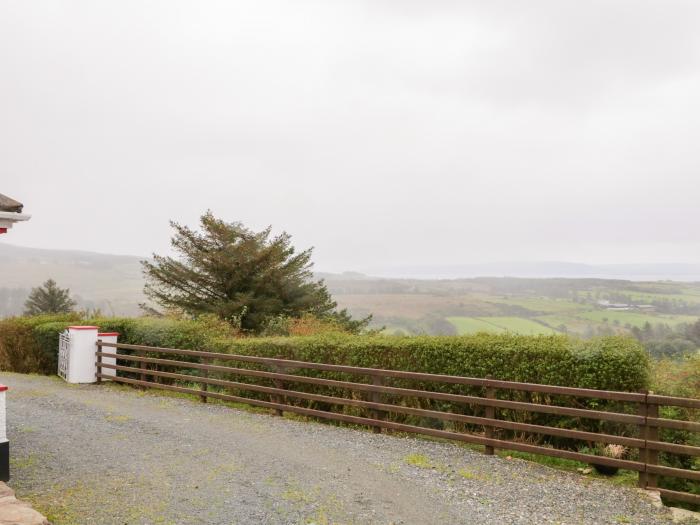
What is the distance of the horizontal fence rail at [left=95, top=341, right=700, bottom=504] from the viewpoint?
21.4 ft

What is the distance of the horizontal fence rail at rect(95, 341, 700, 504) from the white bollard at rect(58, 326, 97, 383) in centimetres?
246

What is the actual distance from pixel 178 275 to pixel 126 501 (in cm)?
2006

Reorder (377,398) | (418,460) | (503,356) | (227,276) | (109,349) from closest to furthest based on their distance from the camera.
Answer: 1. (418,460)
2. (503,356)
3. (377,398)
4. (109,349)
5. (227,276)

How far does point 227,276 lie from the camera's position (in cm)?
2489

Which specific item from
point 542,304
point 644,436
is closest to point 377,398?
point 644,436

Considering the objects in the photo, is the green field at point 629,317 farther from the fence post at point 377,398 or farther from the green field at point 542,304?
the fence post at point 377,398

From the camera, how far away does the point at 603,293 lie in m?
45.8

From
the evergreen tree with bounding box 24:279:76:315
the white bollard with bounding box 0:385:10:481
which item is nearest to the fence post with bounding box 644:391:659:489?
the white bollard with bounding box 0:385:10:481

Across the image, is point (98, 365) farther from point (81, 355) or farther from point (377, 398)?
point (377, 398)

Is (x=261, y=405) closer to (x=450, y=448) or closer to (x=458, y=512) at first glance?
(x=450, y=448)

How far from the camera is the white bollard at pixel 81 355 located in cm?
1444

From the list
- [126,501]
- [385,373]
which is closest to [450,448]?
[385,373]

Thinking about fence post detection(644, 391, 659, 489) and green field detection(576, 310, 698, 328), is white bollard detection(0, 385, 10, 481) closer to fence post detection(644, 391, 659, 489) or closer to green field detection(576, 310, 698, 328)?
fence post detection(644, 391, 659, 489)

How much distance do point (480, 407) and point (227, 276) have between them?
1800 cm
